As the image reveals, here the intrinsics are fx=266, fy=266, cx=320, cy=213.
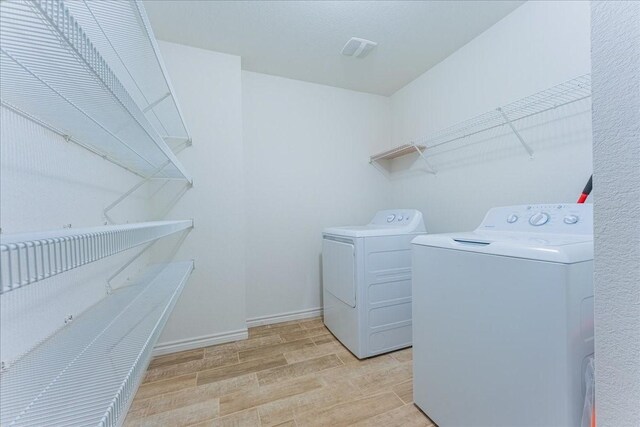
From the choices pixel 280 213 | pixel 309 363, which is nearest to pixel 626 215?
pixel 309 363

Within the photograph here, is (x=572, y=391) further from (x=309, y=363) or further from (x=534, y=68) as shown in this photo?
(x=534, y=68)

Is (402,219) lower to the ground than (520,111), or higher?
lower

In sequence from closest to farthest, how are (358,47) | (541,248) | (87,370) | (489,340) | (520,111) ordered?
(87,370)
(541,248)
(489,340)
(520,111)
(358,47)

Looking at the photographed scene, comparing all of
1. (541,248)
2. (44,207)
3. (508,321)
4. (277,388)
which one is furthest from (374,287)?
(44,207)

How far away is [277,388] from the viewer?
1.53m

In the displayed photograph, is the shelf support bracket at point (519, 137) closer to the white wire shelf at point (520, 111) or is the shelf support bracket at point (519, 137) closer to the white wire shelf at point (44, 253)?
the white wire shelf at point (520, 111)

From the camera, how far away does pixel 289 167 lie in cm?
251

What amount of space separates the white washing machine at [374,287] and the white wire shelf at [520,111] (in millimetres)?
705

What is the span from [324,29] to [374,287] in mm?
1821

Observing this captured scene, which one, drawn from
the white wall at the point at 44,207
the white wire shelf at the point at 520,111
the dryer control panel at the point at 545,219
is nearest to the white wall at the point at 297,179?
the white wire shelf at the point at 520,111

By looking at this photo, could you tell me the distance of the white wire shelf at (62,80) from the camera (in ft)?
1.53

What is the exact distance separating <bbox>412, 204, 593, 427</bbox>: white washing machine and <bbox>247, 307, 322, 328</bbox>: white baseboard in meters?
1.36

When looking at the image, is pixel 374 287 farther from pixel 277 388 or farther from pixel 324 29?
pixel 324 29

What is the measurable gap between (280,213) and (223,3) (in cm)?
155
